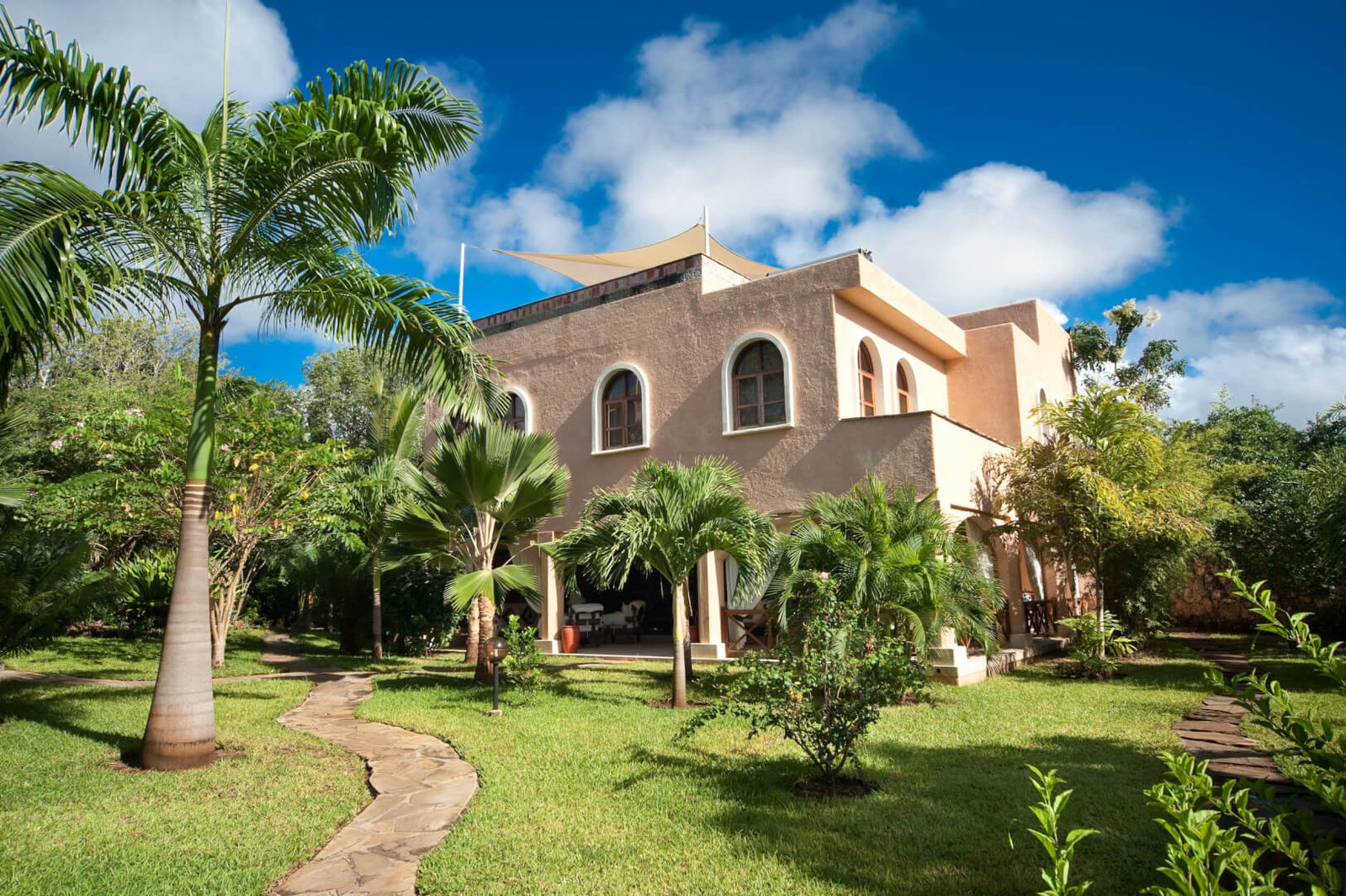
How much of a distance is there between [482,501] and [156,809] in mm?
5818

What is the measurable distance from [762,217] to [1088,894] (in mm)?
15124

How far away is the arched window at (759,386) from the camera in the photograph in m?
13.9

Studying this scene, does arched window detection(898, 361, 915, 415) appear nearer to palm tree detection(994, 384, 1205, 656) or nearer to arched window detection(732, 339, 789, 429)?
palm tree detection(994, 384, 1205, 656)

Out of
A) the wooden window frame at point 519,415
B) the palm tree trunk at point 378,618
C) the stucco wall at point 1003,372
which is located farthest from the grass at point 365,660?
the stucco wall at point 1003,372

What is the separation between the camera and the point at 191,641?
675 centimetres

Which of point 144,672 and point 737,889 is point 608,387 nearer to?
point 144,672

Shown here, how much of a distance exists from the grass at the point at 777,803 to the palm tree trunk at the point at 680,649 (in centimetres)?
36

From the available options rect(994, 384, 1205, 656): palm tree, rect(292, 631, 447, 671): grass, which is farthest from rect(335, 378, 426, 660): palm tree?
rect(994, 384, 1205, 656): palm tree

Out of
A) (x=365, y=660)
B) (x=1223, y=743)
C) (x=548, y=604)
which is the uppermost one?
(x=548, y=604)

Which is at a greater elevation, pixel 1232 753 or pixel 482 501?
pixel 482 501

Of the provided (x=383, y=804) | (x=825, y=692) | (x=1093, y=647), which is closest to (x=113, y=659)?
(x=383, y=804)

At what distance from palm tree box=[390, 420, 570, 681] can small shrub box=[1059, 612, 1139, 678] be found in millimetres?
7690

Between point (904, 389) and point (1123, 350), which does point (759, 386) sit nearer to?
point (904, 389)

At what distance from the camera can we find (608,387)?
16188 millimetres
